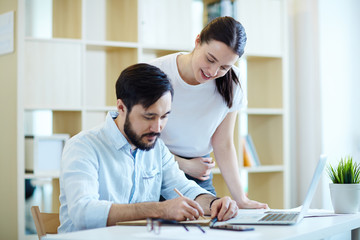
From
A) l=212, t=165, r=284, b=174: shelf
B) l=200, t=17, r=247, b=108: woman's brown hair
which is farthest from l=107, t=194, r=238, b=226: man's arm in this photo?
l=212, t=165, r=284, b=174: shelf

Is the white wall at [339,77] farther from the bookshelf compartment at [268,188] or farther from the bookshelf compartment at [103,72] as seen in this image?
the bookshelf compartment at [103,72]

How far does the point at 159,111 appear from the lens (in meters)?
1.64

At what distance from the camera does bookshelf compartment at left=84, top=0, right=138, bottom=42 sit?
3359 mm

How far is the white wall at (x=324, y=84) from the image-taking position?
3.92 metres

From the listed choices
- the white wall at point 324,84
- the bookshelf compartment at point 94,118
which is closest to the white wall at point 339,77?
the white wall at point 324,84

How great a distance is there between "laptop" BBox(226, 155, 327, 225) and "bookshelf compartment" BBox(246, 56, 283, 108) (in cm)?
228

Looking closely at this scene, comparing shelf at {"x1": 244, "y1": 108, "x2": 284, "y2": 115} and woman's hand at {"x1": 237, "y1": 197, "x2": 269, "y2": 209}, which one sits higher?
shelf at {"x1": 244, "y1": 108, "x2": 284, "y2": 115}

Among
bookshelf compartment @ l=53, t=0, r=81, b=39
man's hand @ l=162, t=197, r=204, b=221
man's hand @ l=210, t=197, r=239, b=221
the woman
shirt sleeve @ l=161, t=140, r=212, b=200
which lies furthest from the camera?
bookshelf compartment @ l=53, t=0, r=81, b=39

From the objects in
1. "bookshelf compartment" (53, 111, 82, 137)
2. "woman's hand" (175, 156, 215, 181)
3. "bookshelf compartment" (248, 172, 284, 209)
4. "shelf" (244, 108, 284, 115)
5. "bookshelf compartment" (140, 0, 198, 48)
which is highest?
"bookshelf compartment" (140, 0, 198, 48)

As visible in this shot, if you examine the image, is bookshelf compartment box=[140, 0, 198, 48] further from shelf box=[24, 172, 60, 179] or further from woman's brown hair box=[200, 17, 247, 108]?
woman's brown hair box=[200, 17, 247, 108]

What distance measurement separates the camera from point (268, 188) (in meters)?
3.89

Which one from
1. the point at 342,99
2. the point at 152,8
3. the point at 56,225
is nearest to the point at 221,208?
the point at 56,225

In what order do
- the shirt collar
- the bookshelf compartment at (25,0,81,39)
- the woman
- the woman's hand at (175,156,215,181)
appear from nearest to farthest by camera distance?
1. the shirt collar
2. the woman
3. the woman's hand at (175,156,215,181)
4. the bookshelf compartment at (25,0,81,39)

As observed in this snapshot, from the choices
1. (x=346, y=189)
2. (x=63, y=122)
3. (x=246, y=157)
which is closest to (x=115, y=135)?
(x=346, y=189)
